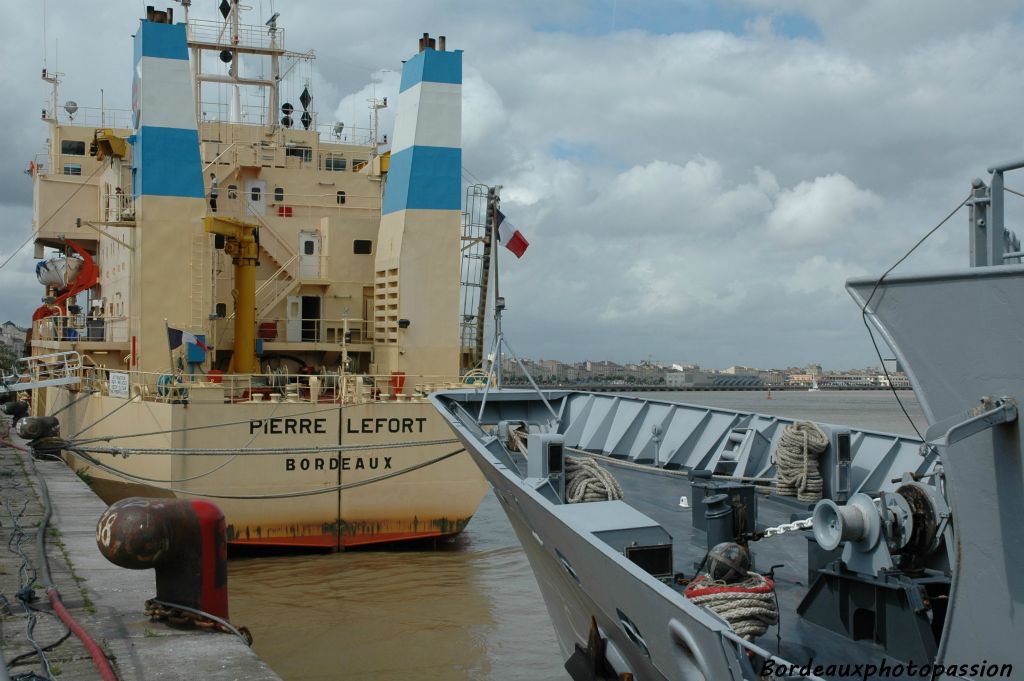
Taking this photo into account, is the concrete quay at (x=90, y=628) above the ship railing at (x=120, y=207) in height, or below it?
below

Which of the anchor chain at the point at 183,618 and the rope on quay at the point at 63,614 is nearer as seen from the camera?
the rope on quay at the point at 63,614

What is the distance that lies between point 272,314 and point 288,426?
15.3ft

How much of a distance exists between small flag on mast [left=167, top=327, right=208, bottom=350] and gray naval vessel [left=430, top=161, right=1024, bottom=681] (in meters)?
7.99

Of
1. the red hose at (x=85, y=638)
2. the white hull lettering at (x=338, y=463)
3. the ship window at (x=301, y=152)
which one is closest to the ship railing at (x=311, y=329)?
the white hull lettering at (x=338, y=463)

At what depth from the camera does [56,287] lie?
2517cm

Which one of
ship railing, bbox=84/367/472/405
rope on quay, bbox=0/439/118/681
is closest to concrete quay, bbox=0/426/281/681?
rope on quay, bbox=0/439/118/681

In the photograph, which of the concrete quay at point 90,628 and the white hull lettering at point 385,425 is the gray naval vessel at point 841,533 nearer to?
the concrete quay at point 90,628

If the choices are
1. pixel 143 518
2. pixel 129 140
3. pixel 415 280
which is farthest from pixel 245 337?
pixel 143 518

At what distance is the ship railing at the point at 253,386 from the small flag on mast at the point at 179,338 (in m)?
0.49

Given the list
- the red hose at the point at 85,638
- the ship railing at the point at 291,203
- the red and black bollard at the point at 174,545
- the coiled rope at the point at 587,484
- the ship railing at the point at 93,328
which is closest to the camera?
the red hose at the point at 85,638

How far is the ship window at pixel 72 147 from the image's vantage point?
25073mm

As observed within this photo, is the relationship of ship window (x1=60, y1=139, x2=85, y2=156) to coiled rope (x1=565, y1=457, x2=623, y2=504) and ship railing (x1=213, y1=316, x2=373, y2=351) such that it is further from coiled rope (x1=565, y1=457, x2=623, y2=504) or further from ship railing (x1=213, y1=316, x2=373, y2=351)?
coiled rope (x1=565, y1=457, x2=623, y2=504)

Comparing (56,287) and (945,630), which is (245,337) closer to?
(56,287)

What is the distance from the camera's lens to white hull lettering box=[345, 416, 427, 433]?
15070 millimetres
